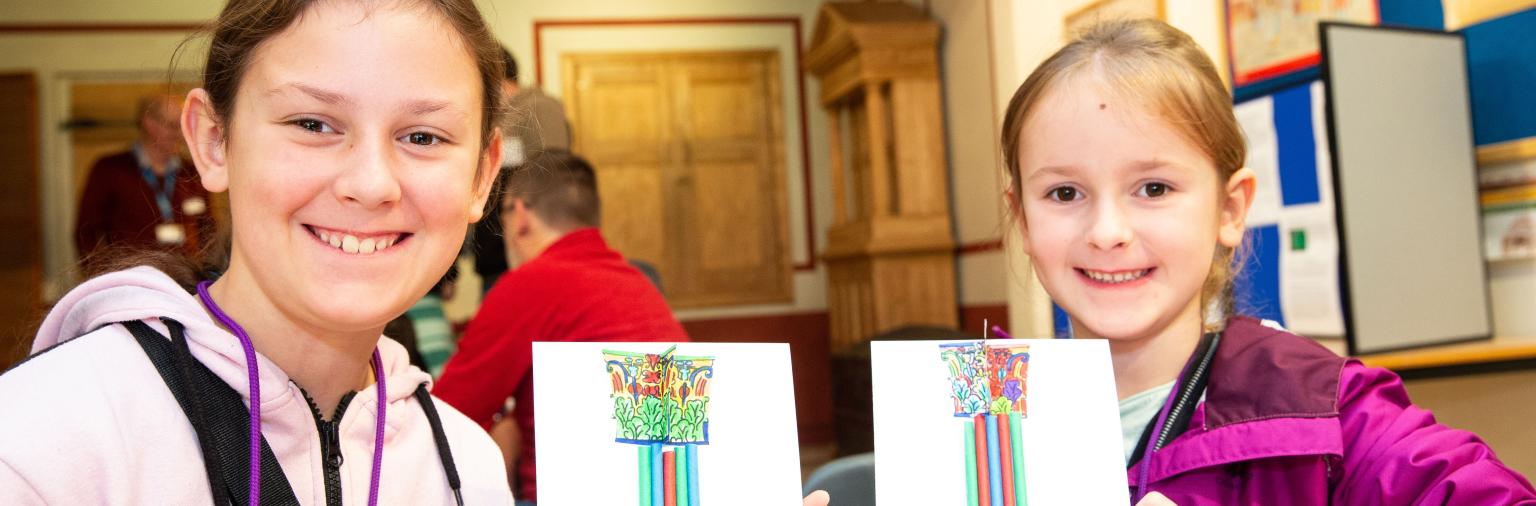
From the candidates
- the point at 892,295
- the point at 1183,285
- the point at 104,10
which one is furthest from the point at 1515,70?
the point at 104,10

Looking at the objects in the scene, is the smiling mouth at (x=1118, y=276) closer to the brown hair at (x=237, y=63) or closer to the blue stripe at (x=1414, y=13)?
the brown hair at (x=237, y=63)

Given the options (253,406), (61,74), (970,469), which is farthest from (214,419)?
(61,74)

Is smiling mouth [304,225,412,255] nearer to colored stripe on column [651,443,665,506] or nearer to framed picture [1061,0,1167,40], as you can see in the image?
colored stripe on column [651,443,665,506]

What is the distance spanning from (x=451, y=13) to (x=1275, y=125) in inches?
99.9

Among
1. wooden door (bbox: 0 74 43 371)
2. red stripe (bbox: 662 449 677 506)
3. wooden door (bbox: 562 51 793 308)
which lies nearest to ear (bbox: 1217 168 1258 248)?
red stripe (bbox: 662 449 677 506)

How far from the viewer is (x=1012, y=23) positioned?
11.7 feet

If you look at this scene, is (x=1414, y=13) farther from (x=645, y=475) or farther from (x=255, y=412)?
(x=255, y=412)

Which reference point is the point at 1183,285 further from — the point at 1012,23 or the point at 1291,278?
the point at 1012,23

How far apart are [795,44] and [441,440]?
5.74 m

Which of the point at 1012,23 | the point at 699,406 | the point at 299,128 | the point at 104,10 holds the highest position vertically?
the point at 104,10

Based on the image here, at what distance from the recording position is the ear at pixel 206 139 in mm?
1175

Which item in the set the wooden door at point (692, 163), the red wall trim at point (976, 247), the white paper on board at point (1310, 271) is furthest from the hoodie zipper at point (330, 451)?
the wooden door at point (692, 163)

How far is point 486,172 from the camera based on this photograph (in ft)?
4.36

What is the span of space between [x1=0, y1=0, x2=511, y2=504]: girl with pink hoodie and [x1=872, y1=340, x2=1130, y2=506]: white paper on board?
48 cm
